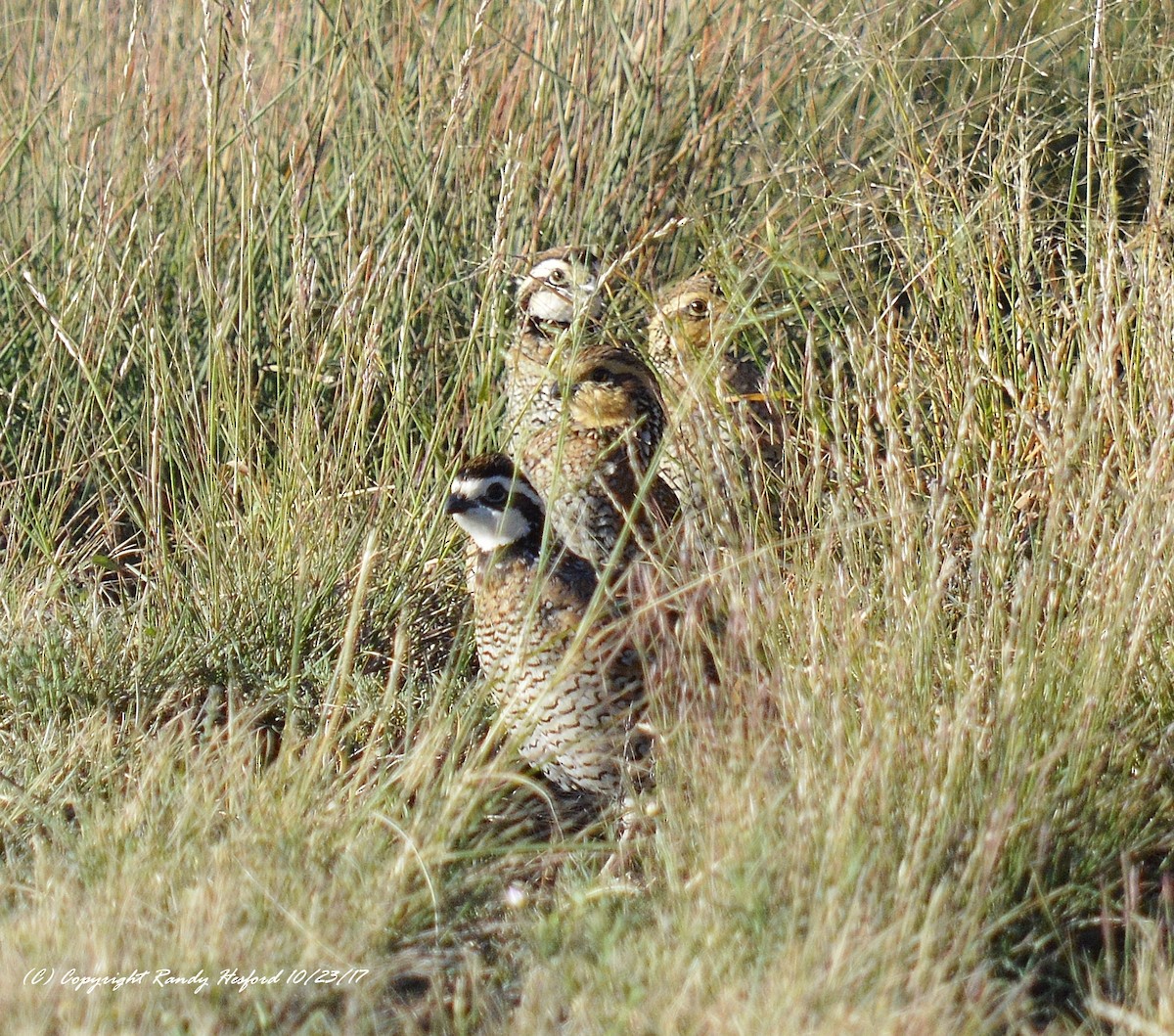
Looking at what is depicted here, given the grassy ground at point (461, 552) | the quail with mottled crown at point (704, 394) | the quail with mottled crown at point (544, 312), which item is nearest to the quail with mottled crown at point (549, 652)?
the grassy ground at point (461, 552)

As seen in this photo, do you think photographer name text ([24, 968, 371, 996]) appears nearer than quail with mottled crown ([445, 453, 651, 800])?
Yes

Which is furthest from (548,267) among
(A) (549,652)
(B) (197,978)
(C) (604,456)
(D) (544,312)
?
(B) (197,978)

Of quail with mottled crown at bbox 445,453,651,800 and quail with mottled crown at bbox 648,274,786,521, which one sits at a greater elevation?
quail with mottled crown at bbox 648,274,786,521

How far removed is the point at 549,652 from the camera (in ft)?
12.1

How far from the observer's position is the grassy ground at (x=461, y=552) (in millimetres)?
2607

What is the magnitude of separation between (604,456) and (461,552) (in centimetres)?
56

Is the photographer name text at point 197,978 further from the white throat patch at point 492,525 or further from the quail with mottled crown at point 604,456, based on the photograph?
the quail with mottled crown at point 604,456

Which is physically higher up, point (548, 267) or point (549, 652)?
point (548, 267)

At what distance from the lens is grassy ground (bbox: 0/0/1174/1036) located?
2.61 m

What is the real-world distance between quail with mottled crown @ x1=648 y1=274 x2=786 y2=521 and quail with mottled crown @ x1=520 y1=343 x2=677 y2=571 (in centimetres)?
10

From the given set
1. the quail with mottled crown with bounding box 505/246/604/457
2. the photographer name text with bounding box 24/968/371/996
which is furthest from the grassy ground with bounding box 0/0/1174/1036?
the quail with mottled crown with bounding box 505/246/604/457

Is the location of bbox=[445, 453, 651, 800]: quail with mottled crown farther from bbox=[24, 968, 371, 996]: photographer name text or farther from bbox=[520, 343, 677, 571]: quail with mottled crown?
bbox=[24, 968, 371, 996]: photographer name text

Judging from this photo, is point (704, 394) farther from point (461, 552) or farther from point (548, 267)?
point (548, 267)

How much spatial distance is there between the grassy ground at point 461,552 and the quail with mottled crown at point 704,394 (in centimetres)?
18
